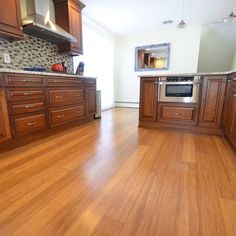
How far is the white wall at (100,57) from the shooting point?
379 centimetres

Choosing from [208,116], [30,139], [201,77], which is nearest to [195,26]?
[201,77]

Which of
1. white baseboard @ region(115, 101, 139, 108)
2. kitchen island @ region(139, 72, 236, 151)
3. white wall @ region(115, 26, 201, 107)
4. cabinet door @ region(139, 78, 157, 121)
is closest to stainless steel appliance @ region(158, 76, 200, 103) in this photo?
kitchen island @ region(139, 72, 236, 151)

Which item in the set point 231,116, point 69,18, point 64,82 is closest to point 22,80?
point 64,82

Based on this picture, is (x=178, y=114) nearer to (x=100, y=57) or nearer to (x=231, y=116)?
(x=231, y=116)

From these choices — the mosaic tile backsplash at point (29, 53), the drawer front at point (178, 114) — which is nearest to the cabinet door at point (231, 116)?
the drawer front at point (178, 114)

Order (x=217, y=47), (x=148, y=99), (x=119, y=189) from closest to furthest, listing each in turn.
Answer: (x=119, y=189), (x=148, y=99), (x=217, y=47)

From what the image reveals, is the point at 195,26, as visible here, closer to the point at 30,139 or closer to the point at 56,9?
the point at 56,9

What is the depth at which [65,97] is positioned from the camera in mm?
2531

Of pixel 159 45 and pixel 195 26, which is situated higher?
pixel 195 26

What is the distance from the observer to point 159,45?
4.70 m

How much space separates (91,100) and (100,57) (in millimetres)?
1815

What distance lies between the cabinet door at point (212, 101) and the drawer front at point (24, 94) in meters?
2.38

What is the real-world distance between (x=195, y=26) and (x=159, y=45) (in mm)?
1025

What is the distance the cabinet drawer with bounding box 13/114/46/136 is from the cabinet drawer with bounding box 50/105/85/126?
0.57 ft
